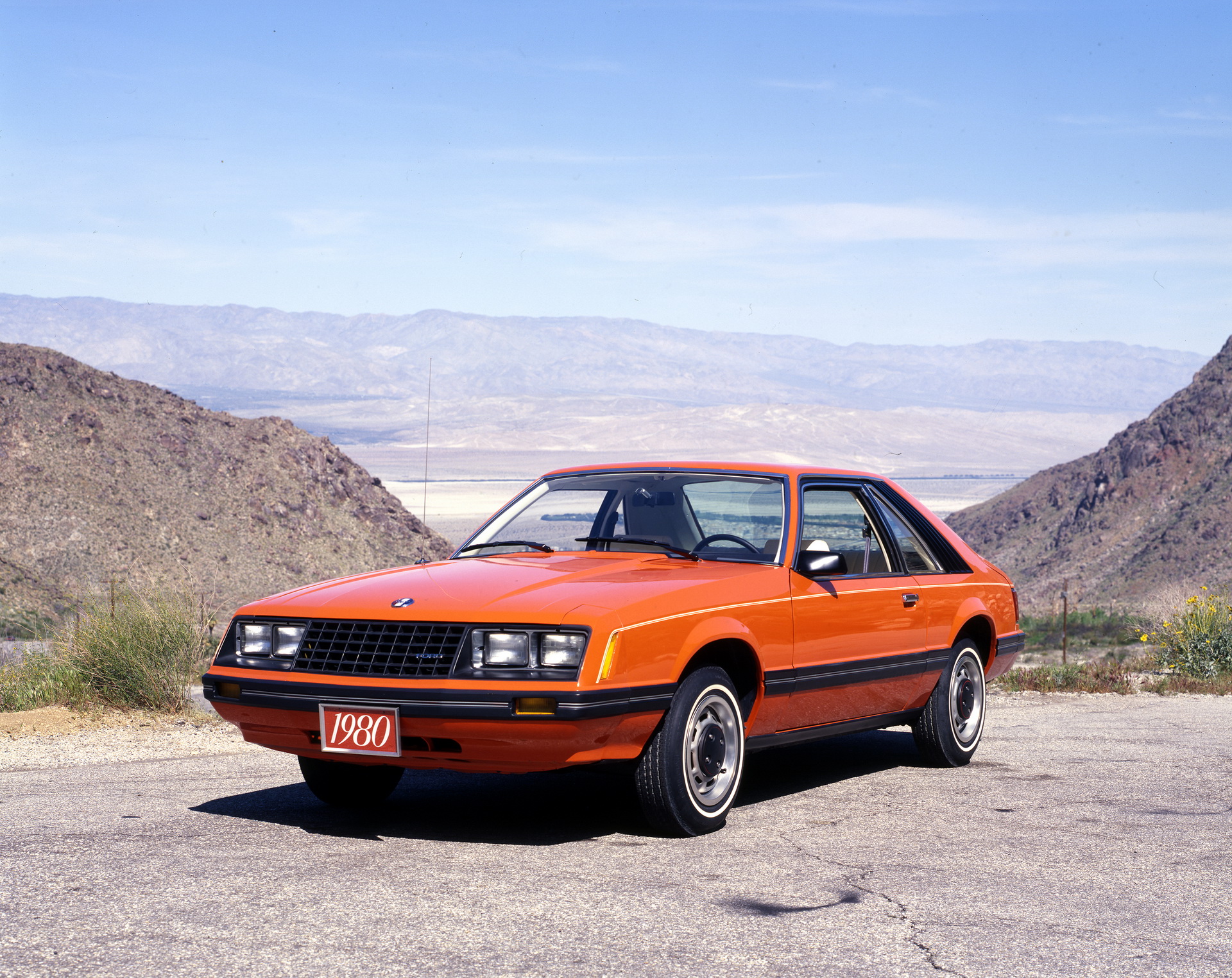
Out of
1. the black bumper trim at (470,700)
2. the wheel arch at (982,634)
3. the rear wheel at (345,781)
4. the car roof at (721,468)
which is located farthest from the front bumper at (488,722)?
the wheel arch at (982,634)

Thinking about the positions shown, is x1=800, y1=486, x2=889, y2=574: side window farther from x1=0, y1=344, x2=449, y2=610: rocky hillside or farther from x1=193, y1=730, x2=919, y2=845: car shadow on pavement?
x1=0, y1=344, x2=449, y2=610: rocky hillside

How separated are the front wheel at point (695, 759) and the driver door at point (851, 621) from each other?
0.56 m

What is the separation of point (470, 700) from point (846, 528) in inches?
118

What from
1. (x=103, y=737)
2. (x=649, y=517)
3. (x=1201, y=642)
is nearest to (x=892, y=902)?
(x=649, y=517)

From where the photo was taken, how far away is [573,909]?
464 cm

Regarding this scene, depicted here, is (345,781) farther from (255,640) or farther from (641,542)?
(641,542)

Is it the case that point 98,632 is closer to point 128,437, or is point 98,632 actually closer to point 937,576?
point 937,576

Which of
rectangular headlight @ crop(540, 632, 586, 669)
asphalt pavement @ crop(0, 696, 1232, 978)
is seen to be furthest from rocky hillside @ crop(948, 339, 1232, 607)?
rectangular headlight @ crop(540, 632, 586, 669)

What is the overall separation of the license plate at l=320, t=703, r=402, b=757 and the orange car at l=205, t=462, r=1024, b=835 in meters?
0.01

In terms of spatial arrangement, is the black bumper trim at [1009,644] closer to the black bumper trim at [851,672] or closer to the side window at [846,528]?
the black bumper trim at [851,672]

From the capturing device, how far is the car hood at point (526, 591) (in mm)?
5531

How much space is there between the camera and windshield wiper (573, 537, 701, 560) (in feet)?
21.9

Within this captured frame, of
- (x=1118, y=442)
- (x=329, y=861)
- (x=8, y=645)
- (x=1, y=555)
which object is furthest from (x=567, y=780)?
(x=1118, y=442)

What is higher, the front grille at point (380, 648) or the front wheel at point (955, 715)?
the front grille at point (380, 648)
